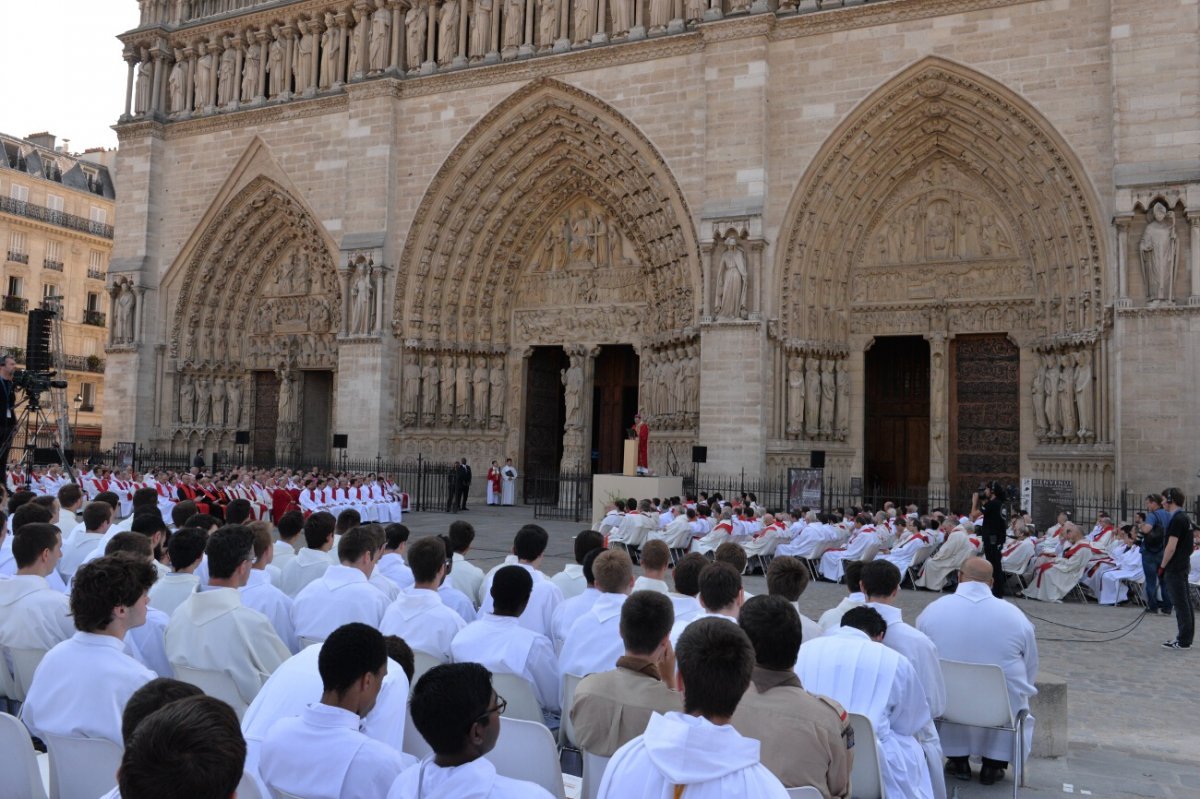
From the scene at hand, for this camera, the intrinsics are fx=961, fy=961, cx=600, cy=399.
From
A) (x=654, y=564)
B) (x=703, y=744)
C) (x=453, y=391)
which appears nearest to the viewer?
(x=703, y=744)

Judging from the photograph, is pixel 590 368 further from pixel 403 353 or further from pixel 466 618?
Result: pixel 466 618

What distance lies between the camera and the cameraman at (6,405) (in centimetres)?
980

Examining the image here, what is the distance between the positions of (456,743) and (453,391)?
21792mm

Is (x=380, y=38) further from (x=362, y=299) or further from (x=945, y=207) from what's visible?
(x=945, y=207)

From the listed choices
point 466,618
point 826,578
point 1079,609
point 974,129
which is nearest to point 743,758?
point 466,618

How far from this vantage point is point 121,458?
24797 millimetres

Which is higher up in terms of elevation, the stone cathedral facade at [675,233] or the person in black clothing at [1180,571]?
the stone cathedral facade at [675,233]

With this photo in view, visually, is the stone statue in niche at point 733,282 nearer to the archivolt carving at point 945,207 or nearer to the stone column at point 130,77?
the archivolt carving at point 945,207

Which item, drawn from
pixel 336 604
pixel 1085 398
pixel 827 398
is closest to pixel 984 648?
pixel 336 604

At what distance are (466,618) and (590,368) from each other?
58.8 ft

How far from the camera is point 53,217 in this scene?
38719 mm

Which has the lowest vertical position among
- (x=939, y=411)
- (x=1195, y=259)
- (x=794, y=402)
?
(x=939, y=411)

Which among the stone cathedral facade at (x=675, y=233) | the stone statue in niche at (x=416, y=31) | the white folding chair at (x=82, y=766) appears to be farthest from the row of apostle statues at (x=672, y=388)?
the white folding chair at (x=82, y=766)

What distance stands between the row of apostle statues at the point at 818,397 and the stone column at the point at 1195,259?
638cm
